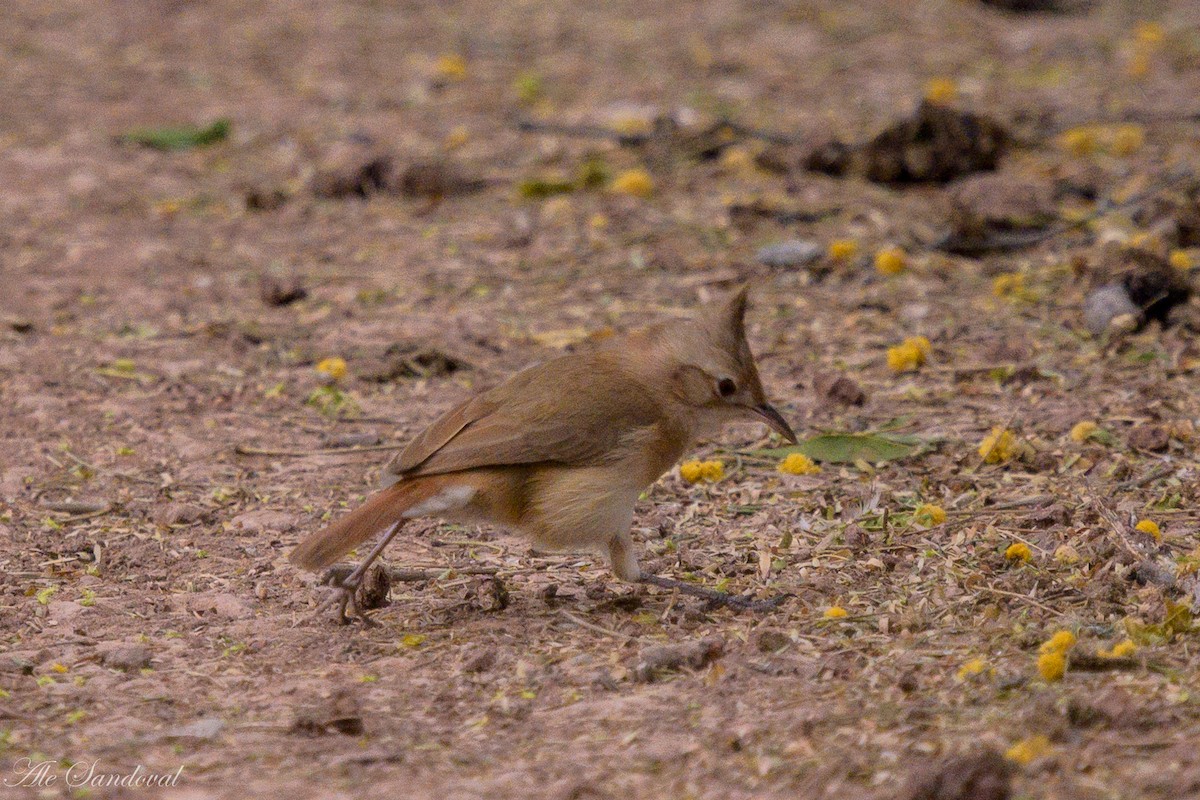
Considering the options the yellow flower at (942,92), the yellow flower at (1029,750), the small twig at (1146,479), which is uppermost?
the yellow flower at (942,92)

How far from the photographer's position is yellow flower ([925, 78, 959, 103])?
8.87 metres

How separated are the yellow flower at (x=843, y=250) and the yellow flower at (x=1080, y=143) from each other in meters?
1.77

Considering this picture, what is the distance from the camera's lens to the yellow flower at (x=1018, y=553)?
4.36 meters

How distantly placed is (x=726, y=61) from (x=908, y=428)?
5021 mm

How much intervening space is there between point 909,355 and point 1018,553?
1.75m

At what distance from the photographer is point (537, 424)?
4.30m

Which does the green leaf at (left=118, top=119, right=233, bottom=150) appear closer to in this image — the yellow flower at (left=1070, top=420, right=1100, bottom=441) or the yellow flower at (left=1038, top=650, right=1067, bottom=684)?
the yellow flower at (left=1070, top=420, right=1100, bottom=441)

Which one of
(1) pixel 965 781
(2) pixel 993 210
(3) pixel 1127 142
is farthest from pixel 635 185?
(1) pixel 965 781

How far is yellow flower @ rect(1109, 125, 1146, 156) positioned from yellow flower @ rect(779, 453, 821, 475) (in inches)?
149

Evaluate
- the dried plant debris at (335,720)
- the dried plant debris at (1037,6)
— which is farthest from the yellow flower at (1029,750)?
the dried plant debris at (1037,6)

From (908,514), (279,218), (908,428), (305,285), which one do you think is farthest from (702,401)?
(279,218)

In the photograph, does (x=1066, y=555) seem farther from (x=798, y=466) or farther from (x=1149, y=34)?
(x=1149, y=34)

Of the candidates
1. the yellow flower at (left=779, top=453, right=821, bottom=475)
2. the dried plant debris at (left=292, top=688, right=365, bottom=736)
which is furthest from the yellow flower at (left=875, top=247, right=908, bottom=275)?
the dried plant debris at (left=292, top=688, right=365, bottom=736)

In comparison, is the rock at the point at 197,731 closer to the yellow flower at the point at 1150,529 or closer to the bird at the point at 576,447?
the bird at the point at 576,447
